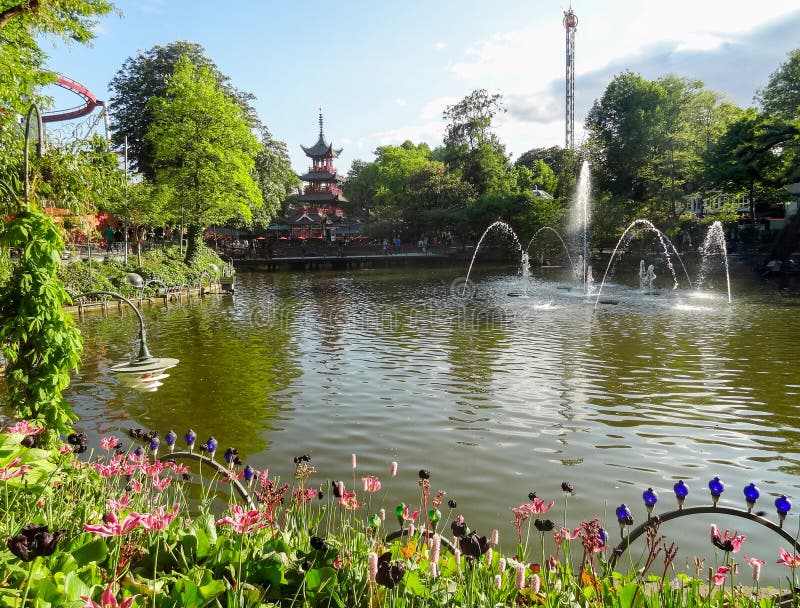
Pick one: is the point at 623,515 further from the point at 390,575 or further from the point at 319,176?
the point at 319,176

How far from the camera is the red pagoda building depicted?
7119 centimetres

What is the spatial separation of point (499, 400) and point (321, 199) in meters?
70.3

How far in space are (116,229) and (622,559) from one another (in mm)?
46529

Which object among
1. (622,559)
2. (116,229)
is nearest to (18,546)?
(622,559)

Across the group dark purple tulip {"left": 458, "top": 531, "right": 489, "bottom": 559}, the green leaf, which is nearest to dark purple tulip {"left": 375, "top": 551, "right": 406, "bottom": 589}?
dark purple tulip {"left": 458, "top": 531, "right": 489, "bottom": 559}

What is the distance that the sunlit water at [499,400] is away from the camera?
21.8ft

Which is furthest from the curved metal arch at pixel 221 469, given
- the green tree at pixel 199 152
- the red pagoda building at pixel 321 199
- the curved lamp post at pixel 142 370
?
the red pagoda building at pixel 321 199

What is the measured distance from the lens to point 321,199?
7719cm

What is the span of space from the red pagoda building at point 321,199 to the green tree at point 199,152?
36.8m

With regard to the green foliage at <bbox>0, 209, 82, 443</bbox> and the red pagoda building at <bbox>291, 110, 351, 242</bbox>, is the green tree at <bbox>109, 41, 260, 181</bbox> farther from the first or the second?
the green foliage at <bbox>0, 209, 82, 443</bbox>

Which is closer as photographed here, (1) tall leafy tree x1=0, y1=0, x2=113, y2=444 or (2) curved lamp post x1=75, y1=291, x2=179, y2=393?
(1) tall leafy tree x1=0, y1=0, x2=113, y2=444

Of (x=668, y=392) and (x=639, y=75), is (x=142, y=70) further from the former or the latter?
(x=668, y=392)

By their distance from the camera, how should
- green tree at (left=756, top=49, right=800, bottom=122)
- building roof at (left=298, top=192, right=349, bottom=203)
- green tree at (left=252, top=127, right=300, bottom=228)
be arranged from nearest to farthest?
green tree at (left=756, top=49, right=800, bottom=122)
green tree at (left=252, top=127, right=300, bottom=228)
building roof at (left=298, top=192, right=349, bottom=203)

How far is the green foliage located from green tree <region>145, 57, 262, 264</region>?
90.0ft
